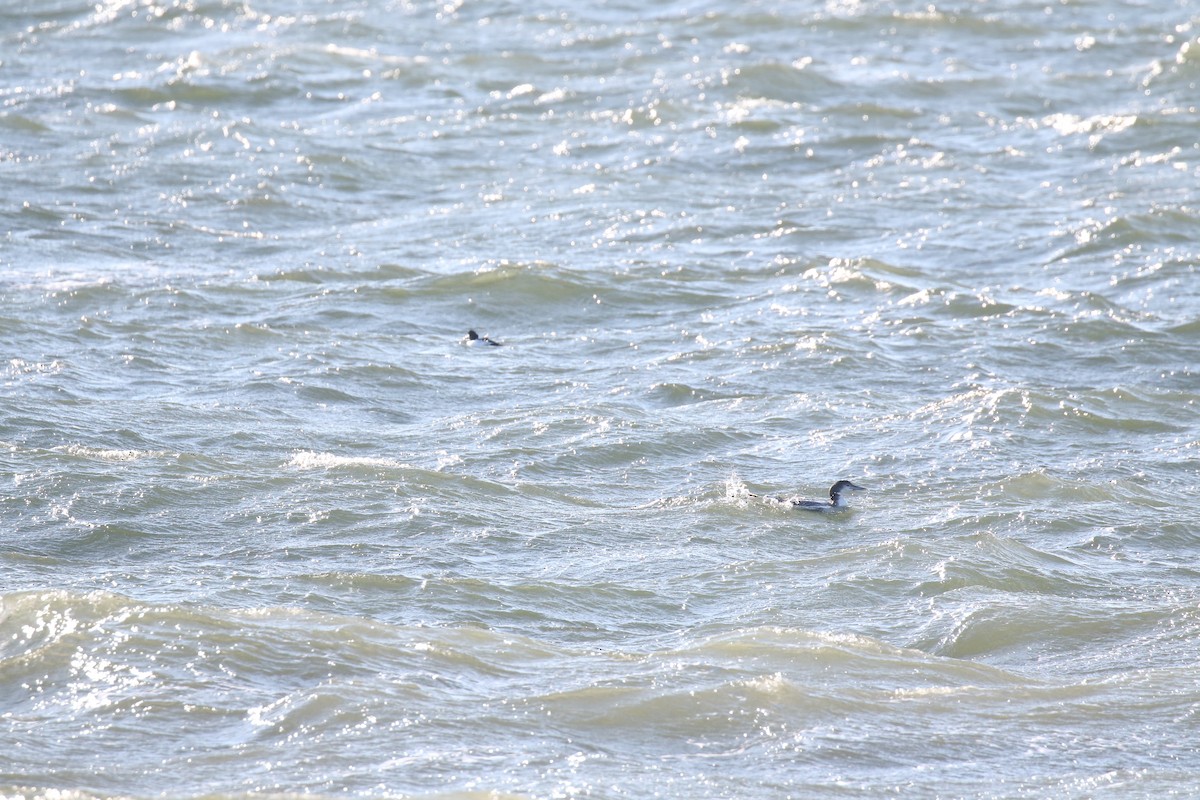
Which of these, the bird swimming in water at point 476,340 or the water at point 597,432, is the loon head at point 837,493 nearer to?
the water at point 597,432

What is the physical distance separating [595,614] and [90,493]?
3.02m

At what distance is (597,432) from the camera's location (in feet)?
36.3

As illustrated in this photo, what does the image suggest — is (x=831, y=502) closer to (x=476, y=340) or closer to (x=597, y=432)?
(x=597, y=432)

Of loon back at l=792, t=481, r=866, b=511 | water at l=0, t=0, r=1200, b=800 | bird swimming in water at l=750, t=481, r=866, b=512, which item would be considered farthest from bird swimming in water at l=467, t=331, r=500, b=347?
loon back at l=792, t=481, r=866, b=511

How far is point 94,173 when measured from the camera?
17438 mm

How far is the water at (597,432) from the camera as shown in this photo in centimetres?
707

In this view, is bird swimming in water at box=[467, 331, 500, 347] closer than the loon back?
No

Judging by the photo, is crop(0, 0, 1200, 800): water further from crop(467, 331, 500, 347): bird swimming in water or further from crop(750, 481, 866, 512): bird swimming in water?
crop(467, 331, 500, 347): bird swimming in water

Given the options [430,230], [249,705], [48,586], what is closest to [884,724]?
[249,705]

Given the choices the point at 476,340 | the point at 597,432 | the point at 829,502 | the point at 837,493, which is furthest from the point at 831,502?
the point at 476,340

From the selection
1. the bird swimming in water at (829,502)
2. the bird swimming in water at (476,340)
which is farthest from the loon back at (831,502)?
the bird swimming in water at (476,340)

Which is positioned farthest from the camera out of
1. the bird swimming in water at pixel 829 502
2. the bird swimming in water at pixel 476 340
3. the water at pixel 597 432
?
the bird swimming in water at pixel 476 340

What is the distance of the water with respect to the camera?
7070 mm

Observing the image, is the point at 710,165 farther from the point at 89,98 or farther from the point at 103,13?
the point at 103,13
